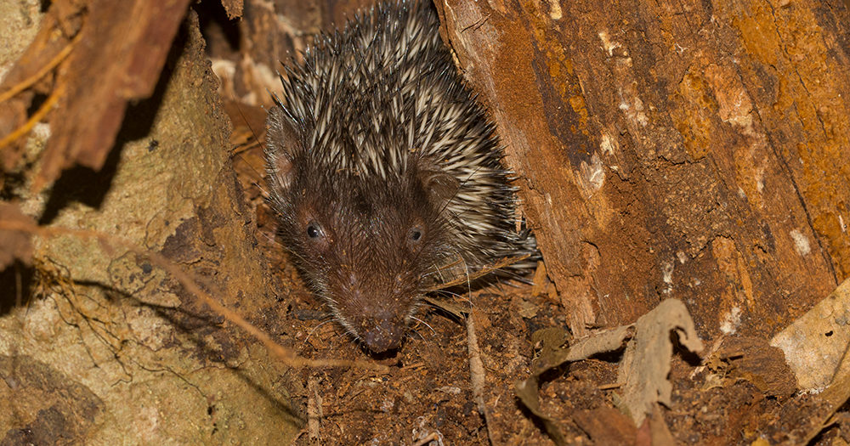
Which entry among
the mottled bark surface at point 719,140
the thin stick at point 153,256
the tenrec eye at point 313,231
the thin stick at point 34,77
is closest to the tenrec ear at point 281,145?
the tenrec eye at point 313,231

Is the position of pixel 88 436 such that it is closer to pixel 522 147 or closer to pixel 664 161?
pixel 522 147

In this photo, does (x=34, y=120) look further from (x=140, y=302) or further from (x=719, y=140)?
(x=719, y=140)

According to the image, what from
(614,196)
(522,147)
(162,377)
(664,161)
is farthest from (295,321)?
(664,161)

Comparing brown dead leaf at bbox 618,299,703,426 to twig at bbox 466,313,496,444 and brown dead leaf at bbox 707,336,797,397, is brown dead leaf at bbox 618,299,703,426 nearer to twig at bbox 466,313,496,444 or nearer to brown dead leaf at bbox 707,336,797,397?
brown dead leaf at bbox 707,336,797,397

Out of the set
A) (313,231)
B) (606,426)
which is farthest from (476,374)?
(313,231)

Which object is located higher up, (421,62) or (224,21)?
(421,62)
